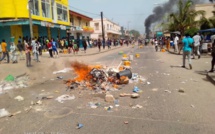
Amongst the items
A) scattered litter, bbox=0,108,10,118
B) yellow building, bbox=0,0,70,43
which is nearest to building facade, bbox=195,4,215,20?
yellow building, bbox=0,0,70,43

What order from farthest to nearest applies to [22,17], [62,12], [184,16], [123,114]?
[62,12]
[184,16]
[22,17]
[123,114]

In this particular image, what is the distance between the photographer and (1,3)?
2170 cm

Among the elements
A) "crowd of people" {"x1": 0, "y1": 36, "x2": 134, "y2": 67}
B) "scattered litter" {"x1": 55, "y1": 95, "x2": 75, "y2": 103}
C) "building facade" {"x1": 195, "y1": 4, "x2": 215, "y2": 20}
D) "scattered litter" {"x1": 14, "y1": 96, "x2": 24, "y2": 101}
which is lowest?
"scattered litter" {"x1": 14, "y1": 96, "x2": 24, "y2": 101}

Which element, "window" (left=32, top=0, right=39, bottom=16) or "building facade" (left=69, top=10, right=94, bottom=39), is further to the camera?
"building facade" (left=69, top=10, right=94, bottom=39)

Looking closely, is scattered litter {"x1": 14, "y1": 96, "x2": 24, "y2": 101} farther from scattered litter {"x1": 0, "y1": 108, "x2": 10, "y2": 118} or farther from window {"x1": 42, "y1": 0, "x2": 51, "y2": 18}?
window {"x1": 42, "y1": 0, "x2": 51, "y2": 18}

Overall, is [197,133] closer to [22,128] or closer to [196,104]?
[196,104]

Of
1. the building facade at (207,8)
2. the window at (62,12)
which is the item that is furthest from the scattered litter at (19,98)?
the building facade at (207,8)

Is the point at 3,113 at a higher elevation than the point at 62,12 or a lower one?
lower

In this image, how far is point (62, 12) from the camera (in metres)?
32.2

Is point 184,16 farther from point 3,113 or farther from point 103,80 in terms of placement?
point 3,113

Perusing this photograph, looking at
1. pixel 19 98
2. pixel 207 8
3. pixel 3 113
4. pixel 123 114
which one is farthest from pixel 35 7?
pixel 207 8

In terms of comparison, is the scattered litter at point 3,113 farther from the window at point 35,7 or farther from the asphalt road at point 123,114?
the window at point 35,7

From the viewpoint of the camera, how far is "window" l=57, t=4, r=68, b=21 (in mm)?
31127

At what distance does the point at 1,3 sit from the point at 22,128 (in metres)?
21.6
